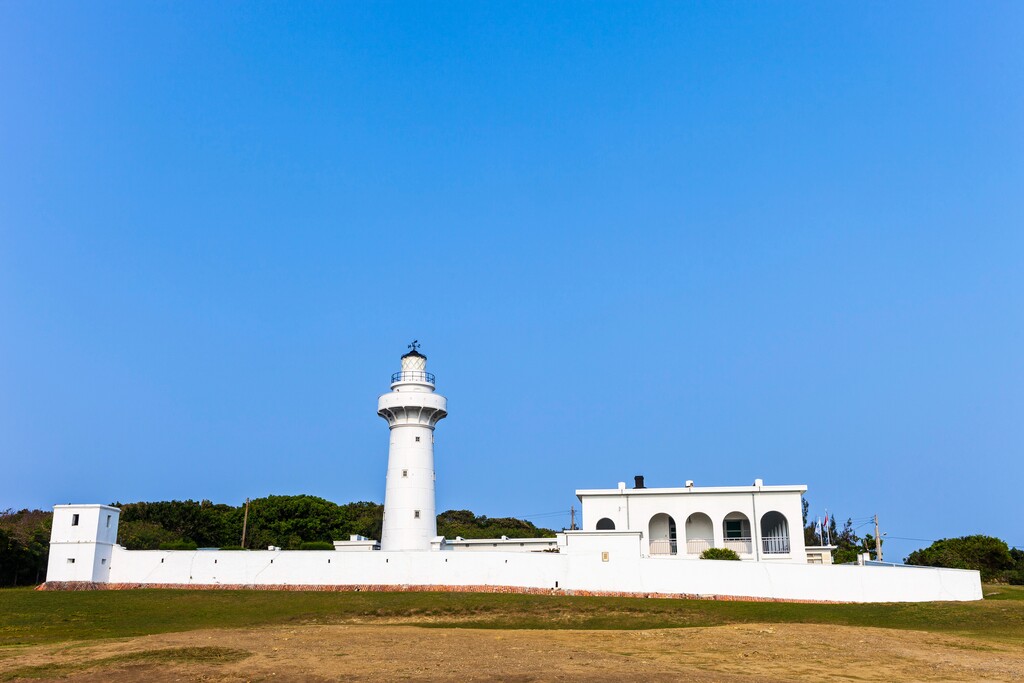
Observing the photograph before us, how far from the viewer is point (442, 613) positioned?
97.2ft

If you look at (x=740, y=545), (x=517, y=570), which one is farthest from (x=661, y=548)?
(x=517, y=570)

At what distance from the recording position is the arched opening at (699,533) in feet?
138

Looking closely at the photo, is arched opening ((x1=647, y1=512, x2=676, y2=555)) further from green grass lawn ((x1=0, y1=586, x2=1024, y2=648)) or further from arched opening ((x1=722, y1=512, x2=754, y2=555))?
green grass lawn ((x1=0, y1=586, x2=1024, y2=648))


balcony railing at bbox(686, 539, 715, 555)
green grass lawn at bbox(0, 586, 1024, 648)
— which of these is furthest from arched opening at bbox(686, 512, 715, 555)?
green grass lawn at bbox(0, 586, 1024, 648)

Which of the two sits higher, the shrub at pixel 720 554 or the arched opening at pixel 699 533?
the arched opening at pixel 699 533

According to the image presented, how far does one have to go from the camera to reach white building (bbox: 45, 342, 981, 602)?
33656 mm

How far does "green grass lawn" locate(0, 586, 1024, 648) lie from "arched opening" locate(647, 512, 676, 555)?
986 cm

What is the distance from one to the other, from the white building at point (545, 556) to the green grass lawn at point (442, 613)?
1.86 metres

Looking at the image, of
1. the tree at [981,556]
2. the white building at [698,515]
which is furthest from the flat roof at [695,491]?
the tree at [981,556]

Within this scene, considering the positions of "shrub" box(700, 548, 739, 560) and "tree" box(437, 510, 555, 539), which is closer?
"shrub" box(700, 548, 739, 560)

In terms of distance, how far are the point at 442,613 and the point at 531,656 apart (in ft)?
35.1

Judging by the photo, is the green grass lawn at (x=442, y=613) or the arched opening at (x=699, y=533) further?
the arched opening at (x=699, y=533)

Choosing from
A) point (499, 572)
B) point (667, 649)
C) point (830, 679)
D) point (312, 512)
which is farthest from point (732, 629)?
point (312, 512)

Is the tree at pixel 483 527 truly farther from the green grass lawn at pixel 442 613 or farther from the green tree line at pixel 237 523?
the green grass lawn at pixel 442 613
